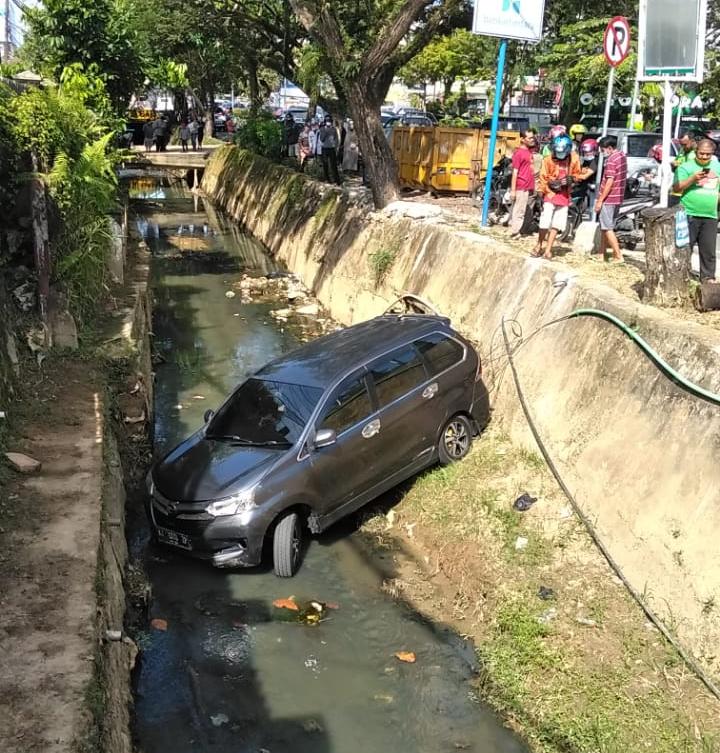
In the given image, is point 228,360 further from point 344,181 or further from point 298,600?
point 344,181

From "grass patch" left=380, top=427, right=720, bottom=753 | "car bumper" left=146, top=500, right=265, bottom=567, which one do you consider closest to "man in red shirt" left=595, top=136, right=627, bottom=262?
"grass patch" left=380, top=427, right=720, bottom=753

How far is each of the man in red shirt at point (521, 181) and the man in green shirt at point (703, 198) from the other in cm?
340

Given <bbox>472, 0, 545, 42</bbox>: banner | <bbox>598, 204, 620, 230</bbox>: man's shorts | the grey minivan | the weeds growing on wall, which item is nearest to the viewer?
the grey minivan

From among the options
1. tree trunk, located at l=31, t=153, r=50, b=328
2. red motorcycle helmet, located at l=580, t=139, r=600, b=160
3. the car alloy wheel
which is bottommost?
the car alloy wheel

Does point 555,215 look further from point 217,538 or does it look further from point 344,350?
point 217,538

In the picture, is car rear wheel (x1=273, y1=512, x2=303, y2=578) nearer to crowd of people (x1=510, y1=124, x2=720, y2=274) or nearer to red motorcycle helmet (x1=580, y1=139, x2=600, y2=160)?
crowd of people (x1=510, y1=124, x2=720, y2=274)

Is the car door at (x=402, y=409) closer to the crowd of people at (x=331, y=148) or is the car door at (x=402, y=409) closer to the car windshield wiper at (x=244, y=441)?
the car windshield wiper at (x=244, y=441)

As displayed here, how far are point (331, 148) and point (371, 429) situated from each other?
1433cm

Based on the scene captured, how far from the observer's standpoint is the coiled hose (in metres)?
6.08

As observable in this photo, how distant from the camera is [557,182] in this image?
10578 millimetres

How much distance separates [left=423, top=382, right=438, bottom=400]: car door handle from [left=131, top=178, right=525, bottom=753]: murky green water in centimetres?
168

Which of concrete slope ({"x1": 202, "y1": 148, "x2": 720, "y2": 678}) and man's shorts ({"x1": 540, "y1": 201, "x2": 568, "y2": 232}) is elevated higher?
man's shorts ({"x1": 540, "y1": 201, "x2": 568, "y2": 232})

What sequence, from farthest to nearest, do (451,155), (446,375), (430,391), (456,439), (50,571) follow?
(451,155)
(456,439)
(446,375)
(430,391)
(50,571)

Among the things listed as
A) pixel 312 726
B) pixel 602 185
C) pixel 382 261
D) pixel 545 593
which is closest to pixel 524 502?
pixel 545 593
